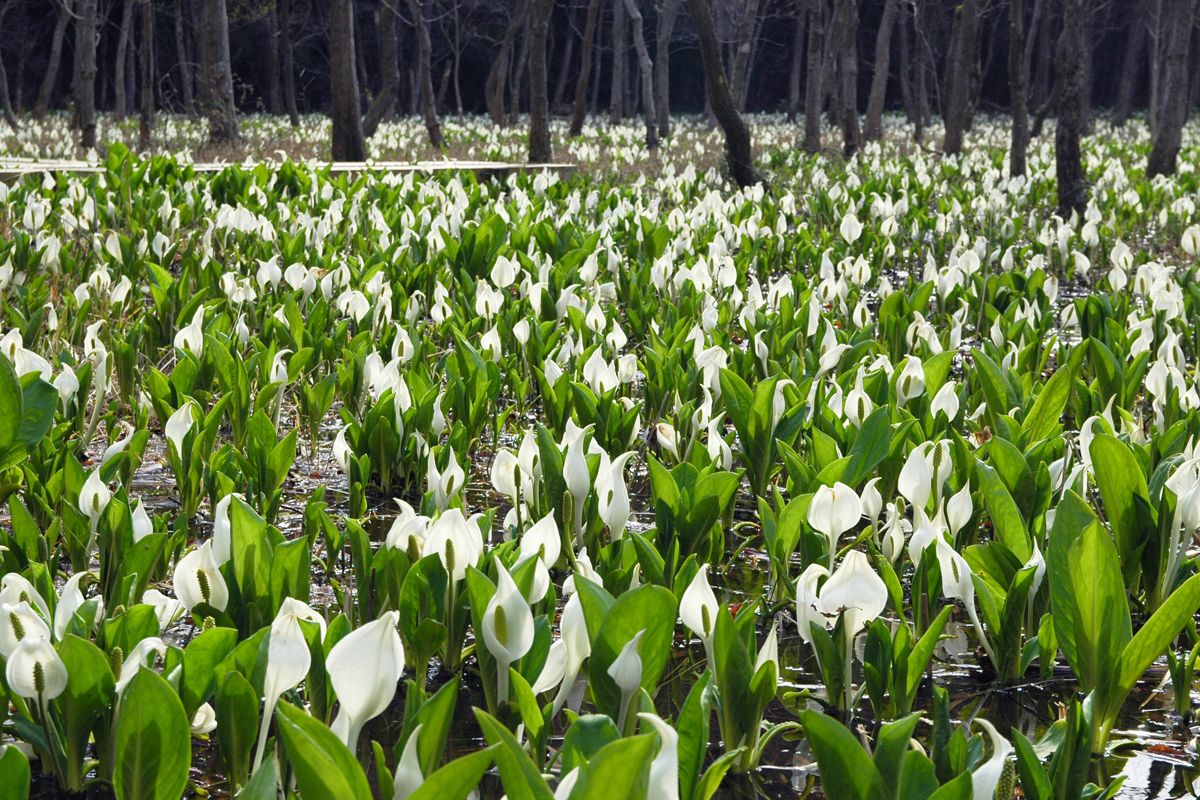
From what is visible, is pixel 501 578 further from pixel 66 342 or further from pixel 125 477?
pixel 66 342

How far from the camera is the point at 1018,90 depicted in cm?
1223

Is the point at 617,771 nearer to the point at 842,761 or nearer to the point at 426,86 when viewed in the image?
the point at 842,761

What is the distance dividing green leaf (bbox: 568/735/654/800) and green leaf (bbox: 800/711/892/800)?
0.88 feet

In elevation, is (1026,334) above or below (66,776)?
above

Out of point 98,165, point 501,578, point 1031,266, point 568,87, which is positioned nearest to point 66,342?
point 501,578

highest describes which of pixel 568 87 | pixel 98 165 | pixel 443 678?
pixel 568 87

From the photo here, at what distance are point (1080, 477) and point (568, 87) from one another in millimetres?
46606

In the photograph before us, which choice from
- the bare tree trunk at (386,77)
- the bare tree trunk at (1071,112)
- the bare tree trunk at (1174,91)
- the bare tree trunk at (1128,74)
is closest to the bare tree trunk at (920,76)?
the bare tree trunk at (1174,91)

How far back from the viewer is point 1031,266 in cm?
573

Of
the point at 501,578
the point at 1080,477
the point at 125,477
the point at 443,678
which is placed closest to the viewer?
the point at 501,578

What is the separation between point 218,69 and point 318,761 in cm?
1510

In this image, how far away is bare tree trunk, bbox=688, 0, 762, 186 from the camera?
9648 millimetres

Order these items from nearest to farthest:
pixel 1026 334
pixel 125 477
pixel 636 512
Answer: pixel 125 477, pixel 636 512, pixel 1026 334

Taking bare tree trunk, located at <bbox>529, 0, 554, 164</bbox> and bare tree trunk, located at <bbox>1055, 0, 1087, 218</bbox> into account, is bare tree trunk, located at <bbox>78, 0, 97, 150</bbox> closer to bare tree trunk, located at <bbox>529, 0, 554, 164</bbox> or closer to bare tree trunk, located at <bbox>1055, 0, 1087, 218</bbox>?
bare tree trunk, located at <bbox>529, 0, 554, 164</bbox>
